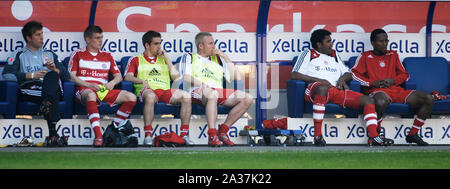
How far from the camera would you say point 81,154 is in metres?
7.48

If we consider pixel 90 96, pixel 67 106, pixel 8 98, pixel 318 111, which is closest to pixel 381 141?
pixel 318 111

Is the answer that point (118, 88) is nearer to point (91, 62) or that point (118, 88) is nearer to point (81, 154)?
point (91, 62)

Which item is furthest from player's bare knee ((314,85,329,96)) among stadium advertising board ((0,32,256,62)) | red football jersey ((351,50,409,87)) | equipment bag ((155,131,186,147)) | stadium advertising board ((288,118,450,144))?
equipment bag ((155,131,186,147))

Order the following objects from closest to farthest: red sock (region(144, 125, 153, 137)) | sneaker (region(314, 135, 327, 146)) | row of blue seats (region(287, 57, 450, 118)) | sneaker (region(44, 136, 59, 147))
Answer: sneaker (region(44, 136, 59, 147))
red sock (region(144, 125, 153, 137))
sneaker (region(314, 135, 327, 146))
row of blue seats (region(287, 57, 450, 118))

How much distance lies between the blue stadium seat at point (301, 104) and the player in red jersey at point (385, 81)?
273 millimetres

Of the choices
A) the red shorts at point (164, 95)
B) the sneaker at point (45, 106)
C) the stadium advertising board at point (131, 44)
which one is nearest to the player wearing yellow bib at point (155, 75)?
the red shorts at point (164, 95)

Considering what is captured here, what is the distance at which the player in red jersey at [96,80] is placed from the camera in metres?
8.82

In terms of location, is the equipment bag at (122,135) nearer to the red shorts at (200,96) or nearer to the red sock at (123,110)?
the red sock at (123,110)

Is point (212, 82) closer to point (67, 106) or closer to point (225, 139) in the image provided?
point (225, 139)

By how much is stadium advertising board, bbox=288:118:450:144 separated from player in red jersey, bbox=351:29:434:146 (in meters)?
0.24

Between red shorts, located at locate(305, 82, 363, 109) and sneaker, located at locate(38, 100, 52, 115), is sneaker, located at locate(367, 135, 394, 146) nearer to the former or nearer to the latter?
red shorts, located at locate(305, 82, 363, 109)

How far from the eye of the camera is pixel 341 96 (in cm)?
928

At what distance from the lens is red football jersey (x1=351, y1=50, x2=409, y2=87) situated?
32.1ft

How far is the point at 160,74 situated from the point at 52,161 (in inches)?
122
